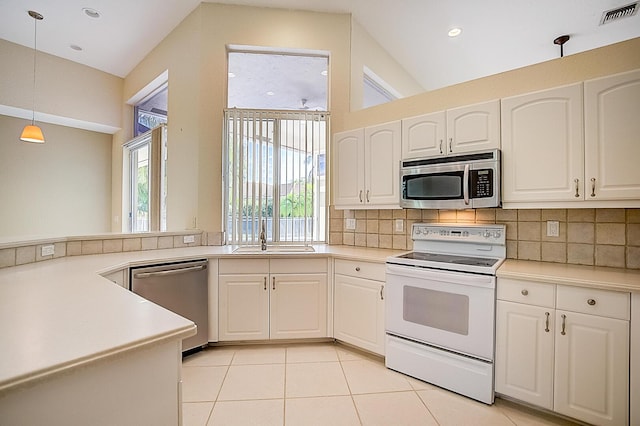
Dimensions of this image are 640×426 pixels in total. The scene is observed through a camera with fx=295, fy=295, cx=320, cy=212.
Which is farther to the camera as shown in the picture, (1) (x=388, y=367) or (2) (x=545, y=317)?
(1) (x=388, y=367)

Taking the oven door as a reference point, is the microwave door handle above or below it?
above

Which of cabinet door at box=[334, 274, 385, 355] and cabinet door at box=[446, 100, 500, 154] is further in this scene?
cabinet door at box=[334, 274, 385, 355]

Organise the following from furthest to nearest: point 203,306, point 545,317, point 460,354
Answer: point 203,306 < point 460,354 < point 545,317

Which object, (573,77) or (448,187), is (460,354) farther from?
(573,77)

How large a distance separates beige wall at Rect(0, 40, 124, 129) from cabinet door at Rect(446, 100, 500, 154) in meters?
5.12

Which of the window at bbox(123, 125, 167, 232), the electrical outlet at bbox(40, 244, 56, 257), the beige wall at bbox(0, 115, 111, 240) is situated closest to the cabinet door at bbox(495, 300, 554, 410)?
the electrical outlet at bbox(40, 244, 56, 257)

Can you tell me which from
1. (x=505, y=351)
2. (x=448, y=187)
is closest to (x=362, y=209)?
(x=448, y=187)

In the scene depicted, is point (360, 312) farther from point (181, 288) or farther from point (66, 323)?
point (66, 323)

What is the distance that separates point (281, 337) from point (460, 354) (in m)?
1.49

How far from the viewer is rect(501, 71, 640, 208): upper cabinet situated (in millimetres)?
1742

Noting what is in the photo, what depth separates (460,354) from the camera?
200 centimetres

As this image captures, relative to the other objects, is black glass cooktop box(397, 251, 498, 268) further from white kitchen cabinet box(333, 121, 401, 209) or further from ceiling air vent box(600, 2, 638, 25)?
ceiling air vent box(600, 2, 638, 25)

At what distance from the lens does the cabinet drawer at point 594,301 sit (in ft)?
5.06

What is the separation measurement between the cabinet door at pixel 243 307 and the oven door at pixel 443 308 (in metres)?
1.11
